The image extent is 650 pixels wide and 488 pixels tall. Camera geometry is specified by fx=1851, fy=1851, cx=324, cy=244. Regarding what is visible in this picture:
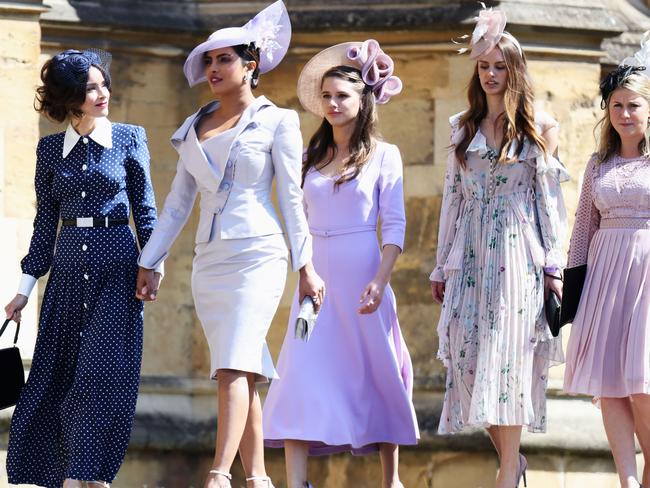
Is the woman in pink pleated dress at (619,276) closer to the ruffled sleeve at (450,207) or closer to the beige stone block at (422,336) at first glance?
the ruffled sleeve at (450,207)

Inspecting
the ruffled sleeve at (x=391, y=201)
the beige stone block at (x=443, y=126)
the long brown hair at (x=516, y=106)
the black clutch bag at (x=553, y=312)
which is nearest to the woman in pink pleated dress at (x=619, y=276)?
the black clutch bag at (x=553, y=312)

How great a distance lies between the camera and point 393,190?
307 inches

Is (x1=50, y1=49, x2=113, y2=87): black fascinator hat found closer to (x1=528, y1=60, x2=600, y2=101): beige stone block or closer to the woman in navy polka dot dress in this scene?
the woman in navy polka dot dress

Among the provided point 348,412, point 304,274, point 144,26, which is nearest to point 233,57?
point 304,274

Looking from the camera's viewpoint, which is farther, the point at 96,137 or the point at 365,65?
the point at 365,65

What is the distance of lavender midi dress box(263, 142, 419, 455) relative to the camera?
762 cm

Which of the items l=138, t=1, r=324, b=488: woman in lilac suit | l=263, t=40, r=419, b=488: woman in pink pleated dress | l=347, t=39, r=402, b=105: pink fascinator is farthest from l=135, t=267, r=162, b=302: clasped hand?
l=347, t=39, r=402, b=105: pink fascinator

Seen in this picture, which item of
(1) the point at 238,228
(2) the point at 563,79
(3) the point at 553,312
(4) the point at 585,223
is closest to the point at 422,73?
(2) the point at 563,79

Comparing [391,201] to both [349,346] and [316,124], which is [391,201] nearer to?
[349,346]

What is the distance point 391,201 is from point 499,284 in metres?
0.58

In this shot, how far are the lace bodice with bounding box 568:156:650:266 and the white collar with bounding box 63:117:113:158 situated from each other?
2.01m

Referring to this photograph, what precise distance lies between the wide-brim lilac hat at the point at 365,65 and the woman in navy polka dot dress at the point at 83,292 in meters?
1.00

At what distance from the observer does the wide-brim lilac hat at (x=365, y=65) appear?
794cm

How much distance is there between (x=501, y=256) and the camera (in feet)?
25.1
